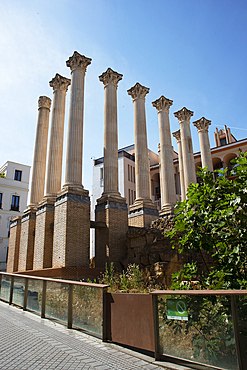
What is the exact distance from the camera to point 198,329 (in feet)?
16.2

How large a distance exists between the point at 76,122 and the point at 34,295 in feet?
51.5

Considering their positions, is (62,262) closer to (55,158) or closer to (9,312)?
(9,312)

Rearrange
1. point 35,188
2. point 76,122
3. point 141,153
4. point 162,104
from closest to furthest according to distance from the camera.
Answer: point 76,122 → point 35,188 → point 141,153 → point 162,104

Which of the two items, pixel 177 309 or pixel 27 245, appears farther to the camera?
pixel 27 245

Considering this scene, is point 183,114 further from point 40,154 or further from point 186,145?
point 40,154

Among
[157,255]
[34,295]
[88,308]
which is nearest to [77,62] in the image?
[157,255]

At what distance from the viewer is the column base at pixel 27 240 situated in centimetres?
2503

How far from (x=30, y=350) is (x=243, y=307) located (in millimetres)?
4406

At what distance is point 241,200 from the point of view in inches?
239

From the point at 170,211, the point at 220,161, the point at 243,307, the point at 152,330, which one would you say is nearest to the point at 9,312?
the point at 152,330

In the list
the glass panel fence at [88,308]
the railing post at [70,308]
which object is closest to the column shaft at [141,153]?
the railing post at [70,308]

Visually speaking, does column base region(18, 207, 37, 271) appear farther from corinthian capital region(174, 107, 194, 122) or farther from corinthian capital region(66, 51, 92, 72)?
corinthian capital region(174, 107, 194, 122)

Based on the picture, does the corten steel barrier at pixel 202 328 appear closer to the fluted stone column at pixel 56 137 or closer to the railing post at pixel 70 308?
the railing post at pixel 70 308

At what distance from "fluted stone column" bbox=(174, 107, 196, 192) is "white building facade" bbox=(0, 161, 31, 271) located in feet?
96.2
